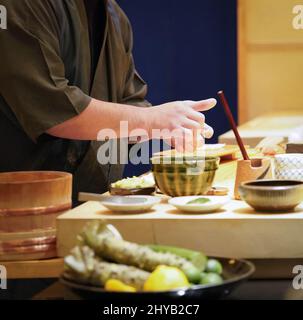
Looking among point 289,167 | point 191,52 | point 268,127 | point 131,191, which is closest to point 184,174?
point 131,191

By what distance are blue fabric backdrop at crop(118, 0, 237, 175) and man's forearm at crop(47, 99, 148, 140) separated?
4123mm

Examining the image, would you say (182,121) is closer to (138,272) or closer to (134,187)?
(134,187)

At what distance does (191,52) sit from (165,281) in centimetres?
552

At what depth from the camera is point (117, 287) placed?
1364mm

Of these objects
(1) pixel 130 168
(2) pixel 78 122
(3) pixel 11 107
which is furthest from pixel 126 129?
(1) pixel 130 168

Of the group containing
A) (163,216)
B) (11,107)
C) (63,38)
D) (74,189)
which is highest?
(63,38)

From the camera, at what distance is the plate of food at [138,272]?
1.35m

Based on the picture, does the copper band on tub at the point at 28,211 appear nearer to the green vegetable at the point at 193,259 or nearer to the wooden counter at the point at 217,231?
the wooden counter at the point at 217,231
